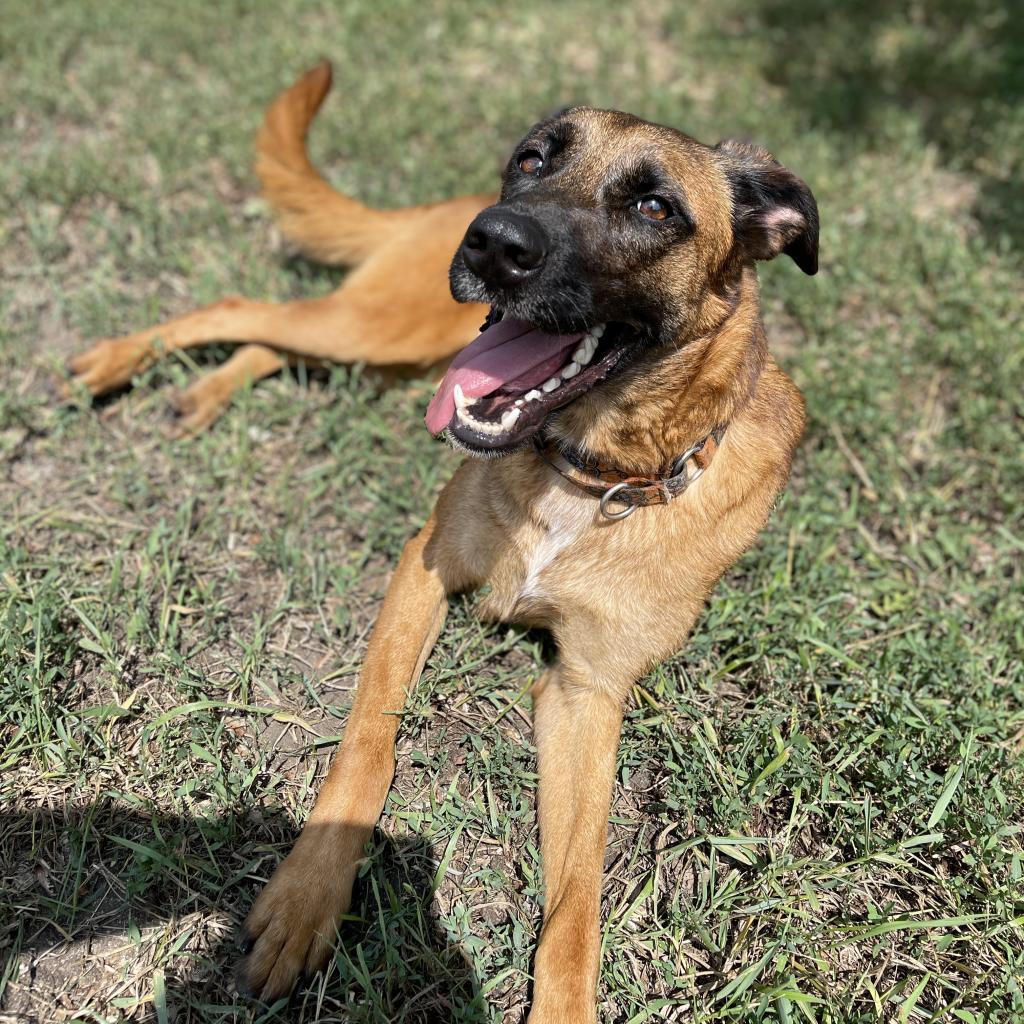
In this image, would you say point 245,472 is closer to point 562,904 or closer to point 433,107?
point 562,904

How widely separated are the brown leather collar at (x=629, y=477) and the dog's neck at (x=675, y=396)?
1.1 inches

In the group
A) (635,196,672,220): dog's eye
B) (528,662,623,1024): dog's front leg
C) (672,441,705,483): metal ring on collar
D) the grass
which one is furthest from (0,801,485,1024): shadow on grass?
(635,196,672,220): dog's eye

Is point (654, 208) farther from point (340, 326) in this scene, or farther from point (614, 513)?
point (340, 326)

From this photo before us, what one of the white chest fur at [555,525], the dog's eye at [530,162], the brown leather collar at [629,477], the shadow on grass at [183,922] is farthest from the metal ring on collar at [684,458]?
Result: the shadow on grass at [183,922]

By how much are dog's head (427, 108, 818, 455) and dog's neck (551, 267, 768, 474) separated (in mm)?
64

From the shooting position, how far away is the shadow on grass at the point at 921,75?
6.02 metres

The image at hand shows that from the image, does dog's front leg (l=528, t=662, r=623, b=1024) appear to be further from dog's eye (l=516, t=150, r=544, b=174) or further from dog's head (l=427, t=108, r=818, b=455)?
dog's eye (l=516, t=150, r=544, b=174)

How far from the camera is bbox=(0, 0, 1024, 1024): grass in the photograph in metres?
2.48

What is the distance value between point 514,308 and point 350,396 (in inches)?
74.6

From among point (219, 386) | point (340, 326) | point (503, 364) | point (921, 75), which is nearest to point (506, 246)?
point (503, 364)

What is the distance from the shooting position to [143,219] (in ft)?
16.0

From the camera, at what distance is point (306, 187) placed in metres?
4.29

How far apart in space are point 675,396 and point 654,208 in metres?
0.59

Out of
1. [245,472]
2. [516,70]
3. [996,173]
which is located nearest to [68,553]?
[245,472]
